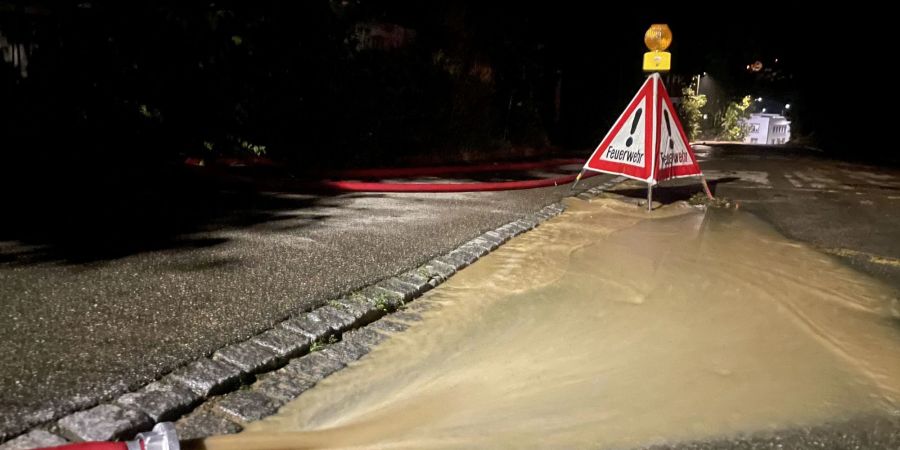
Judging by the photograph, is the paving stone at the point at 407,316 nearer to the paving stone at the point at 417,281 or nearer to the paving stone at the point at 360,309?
the paving stone at the point at 360,309

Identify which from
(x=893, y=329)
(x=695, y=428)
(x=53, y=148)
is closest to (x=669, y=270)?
(x=893, y=329)

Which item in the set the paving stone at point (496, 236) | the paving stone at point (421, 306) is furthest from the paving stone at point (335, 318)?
the paving stone at point (496, 236)

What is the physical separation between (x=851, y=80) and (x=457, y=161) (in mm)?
24361

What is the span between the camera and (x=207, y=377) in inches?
92.4

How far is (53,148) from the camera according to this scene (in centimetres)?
702

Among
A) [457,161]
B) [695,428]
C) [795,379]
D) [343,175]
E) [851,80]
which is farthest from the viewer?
[851,80]

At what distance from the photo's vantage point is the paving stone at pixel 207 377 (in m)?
2.30

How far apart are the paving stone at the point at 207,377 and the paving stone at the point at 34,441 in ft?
1.48

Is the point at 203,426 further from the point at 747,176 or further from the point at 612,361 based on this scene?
the point at 747,176

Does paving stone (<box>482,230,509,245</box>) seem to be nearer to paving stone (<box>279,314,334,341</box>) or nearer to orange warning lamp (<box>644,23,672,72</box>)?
paving stone (<box>279,314,334,341</box>)

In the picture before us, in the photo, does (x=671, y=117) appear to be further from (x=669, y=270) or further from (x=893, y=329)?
(x=893, y=329)

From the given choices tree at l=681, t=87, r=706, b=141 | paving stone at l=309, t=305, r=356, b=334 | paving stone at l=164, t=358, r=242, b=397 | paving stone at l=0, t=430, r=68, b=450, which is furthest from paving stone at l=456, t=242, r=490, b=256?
tree at l=681, t=87, r=706, b=141

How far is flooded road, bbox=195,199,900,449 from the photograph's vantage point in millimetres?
2266

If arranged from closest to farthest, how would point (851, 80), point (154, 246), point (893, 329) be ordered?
point (893, 329)
point (154, 246)
point (851, 80)
